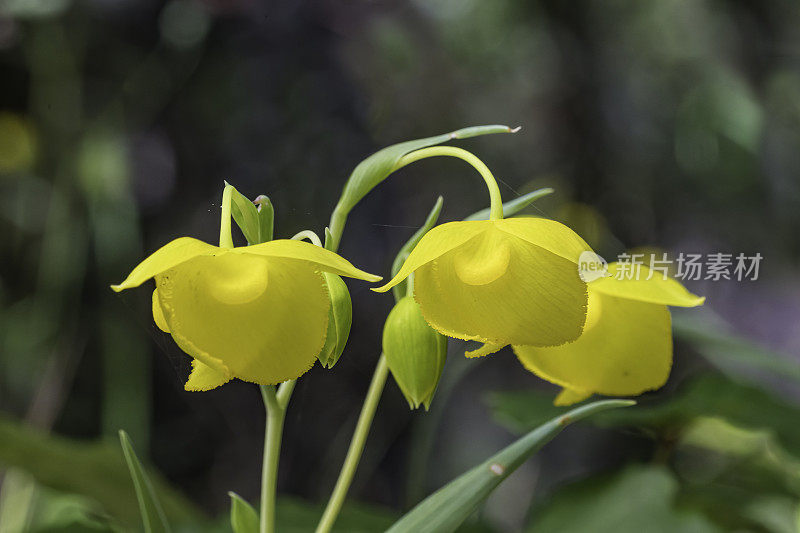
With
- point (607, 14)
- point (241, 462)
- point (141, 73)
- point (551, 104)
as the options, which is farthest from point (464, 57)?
point (241, 462)

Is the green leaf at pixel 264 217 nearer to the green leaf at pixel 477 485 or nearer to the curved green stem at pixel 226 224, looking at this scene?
the curved green stem at pixel 226 224

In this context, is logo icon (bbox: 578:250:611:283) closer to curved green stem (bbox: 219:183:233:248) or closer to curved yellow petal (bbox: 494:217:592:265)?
curved yellow petal (bbox: 494:217:592:265)

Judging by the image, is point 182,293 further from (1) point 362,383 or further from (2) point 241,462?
(2) point 241,462

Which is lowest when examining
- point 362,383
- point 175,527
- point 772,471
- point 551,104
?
point 772,471

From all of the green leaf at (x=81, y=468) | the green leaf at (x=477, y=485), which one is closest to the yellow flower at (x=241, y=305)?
the green leaf at (x=477, y=485)

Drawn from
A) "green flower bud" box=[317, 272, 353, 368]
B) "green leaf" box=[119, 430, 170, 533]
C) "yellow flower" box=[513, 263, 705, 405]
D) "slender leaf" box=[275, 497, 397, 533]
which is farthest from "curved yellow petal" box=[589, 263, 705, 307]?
"slender leaf" box=[275, 497, 397, 533]

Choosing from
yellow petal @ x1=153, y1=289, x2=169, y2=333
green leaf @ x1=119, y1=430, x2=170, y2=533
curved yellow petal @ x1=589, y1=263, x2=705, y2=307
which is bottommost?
green leaf @ x1=119, y1=430, x2=170, y2=533

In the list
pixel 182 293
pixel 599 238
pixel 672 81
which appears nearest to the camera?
pixel 182 293
